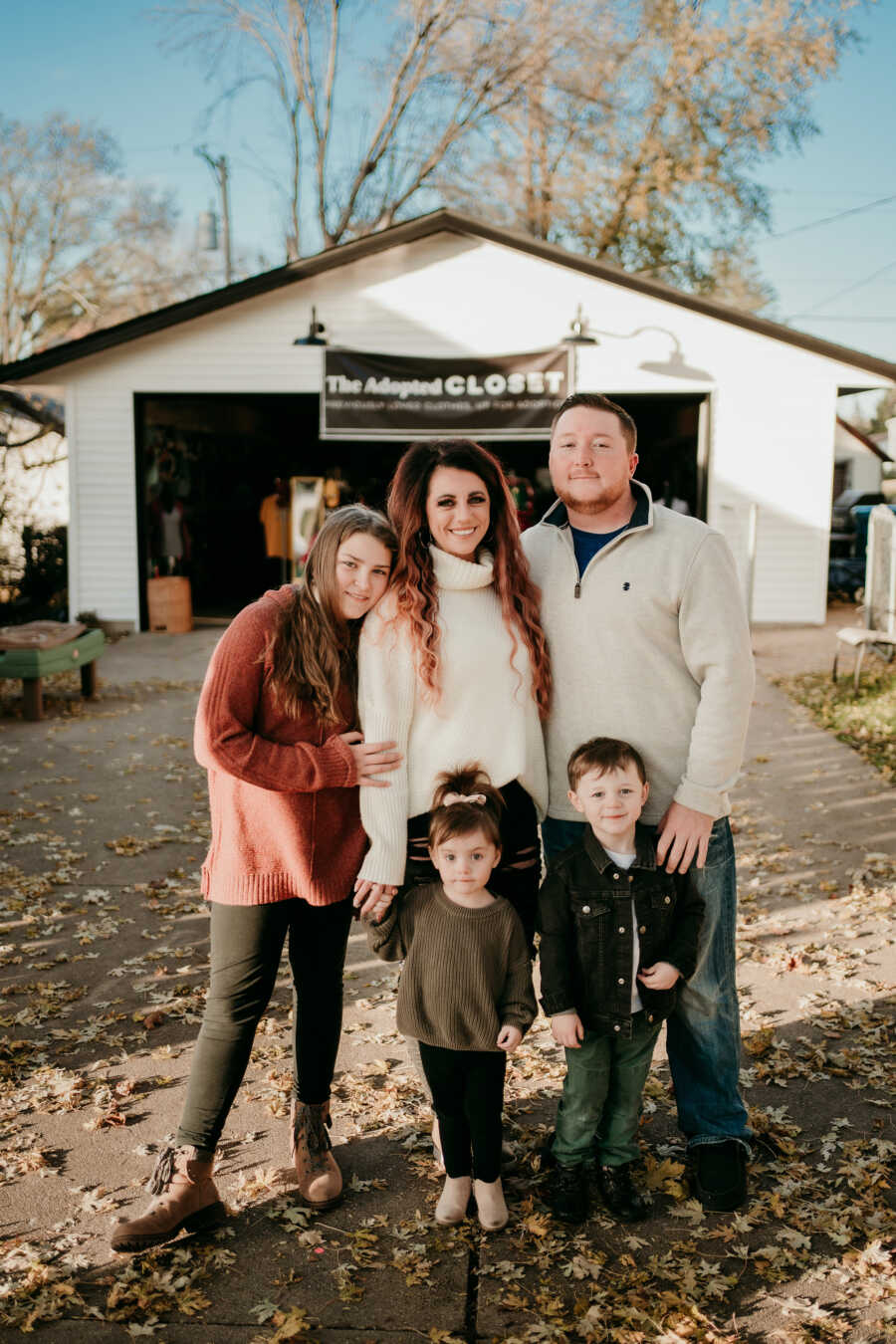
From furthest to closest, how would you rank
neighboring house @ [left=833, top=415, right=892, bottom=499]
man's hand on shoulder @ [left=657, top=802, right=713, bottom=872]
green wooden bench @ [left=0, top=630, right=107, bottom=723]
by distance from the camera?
neighboring house @ [left=833, top=415, right=892, bottom=499] → green wooden bench @ [left=0, top=630, right=107, bottom=723] → man's hand on shoulder @ [left=657, top=802, right=713, bottom=872]

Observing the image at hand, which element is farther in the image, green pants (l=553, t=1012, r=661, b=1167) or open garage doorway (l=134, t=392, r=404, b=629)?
open garage doorway (l=134, t=392, r=404, b=629)

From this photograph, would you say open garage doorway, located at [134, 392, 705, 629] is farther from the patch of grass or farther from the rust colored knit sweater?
the rust colored knit sweater

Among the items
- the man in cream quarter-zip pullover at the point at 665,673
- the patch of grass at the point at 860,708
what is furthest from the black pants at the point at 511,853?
the patch of grass at the point at 860,708

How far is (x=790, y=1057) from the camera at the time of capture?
3.76m

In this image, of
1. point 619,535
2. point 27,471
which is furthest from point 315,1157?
point 27,471

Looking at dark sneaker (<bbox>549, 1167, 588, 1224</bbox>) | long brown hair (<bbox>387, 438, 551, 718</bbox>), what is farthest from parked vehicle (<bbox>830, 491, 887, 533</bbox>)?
dark sneaker (<bbox>549, 1167, 588, 1224</bbox>)

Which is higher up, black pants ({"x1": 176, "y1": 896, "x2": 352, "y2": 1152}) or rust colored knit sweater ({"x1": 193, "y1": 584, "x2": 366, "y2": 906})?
rust colored knit sweater ({"x1": 193, "y1": 584, "x2": 366, "y2": 906})

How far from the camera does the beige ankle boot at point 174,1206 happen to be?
8.87 ft

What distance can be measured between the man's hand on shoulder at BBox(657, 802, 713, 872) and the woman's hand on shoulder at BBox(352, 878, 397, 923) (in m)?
0.73

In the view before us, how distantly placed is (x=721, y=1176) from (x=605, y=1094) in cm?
41

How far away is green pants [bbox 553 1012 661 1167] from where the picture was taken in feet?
9.36

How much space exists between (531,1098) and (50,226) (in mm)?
30761

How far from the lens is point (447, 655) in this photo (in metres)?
2.70

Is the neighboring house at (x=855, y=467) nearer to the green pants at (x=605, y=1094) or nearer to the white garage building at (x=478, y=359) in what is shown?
the white garage building at (x=478, y=359)
